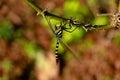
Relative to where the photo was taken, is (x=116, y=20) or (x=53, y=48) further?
(x=53, y=48)

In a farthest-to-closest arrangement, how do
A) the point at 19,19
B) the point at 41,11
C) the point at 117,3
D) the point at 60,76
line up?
the point at 19,19, the point at 60,76, the point at 117,3, the point at 41,11

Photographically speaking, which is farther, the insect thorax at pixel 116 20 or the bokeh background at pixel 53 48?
the bokeh background at pixel 53 48

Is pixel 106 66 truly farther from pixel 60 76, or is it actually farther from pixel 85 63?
pixel 60 76

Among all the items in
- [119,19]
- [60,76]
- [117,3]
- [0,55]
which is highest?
[0,55]

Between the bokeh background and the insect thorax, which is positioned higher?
the bokeh background

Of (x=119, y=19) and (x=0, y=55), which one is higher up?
(x=0, y=55)

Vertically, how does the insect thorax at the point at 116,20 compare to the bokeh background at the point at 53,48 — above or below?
below

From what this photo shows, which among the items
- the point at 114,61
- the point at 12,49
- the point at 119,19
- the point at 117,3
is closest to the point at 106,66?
the point at 114,61

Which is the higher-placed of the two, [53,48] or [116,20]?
[53,48]
